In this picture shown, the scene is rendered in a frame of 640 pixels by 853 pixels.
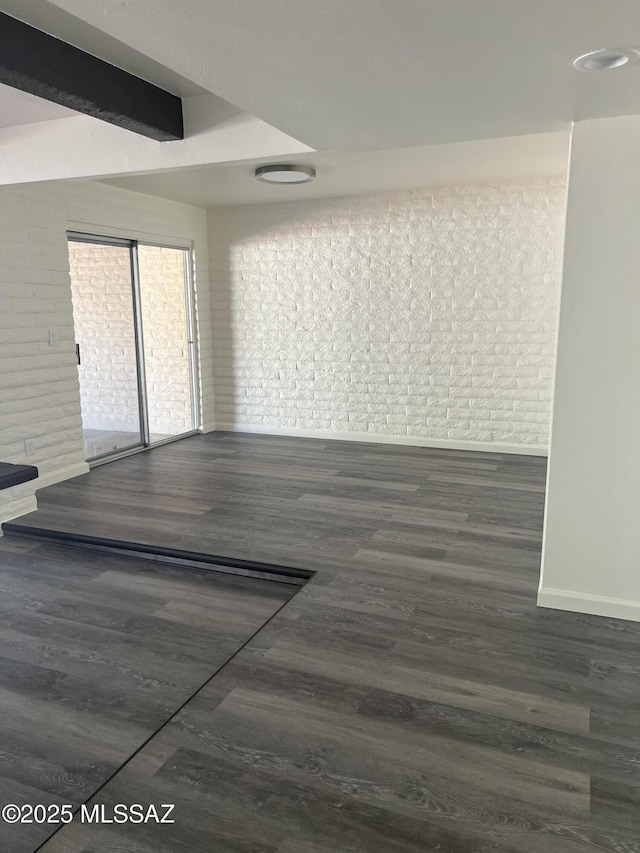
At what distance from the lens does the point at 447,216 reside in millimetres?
5414

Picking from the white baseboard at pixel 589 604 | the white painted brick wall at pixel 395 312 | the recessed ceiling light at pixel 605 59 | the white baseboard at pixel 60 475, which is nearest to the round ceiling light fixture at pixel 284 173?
the white painted brick wall at pixel 395 312

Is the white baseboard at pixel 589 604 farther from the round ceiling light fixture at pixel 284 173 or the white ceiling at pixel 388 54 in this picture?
the round ceiling light fixture at pixel 284 173

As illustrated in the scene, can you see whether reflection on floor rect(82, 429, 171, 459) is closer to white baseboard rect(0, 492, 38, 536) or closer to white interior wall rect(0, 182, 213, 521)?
white interior wall rect(0, 182, 213, 521)

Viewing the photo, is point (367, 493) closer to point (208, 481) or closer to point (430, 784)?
point (208, 481)

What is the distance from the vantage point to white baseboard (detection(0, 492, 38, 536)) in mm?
3934

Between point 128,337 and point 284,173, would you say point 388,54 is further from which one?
point 128,337

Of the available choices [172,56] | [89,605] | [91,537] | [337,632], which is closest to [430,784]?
[337,632]

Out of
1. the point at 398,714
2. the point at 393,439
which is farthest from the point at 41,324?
the point at 398,714

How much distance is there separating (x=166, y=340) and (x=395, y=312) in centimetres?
231

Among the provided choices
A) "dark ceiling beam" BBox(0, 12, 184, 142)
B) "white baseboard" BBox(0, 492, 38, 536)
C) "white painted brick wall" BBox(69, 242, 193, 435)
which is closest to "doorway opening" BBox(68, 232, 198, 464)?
"white painted brick wall" BBox(69, 242, 193, 435)

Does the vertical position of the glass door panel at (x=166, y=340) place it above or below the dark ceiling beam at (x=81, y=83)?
below

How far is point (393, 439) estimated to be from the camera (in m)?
5.96

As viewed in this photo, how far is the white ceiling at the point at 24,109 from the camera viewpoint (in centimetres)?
285

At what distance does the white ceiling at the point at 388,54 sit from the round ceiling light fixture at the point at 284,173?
1830 millimetres
